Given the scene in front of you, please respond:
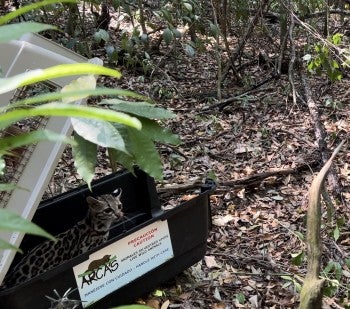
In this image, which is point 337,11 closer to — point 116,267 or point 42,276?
point 116,267

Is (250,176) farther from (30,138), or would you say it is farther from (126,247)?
(30,138)

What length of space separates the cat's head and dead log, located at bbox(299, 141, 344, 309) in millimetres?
1647

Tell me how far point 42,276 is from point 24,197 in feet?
1.10

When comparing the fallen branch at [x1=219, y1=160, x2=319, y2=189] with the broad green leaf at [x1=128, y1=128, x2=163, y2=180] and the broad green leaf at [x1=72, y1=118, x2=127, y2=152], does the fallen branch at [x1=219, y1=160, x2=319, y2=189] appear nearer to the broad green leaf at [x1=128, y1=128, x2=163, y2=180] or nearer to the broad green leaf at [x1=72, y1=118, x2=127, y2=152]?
the broad green leaf at [x1=128, y1=128, x2=163, y2=180]

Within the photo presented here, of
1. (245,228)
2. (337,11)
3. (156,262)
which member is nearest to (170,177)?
(245,228)

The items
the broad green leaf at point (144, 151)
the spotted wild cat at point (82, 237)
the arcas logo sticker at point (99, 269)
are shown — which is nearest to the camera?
the broad green leaf at point (144, 151)

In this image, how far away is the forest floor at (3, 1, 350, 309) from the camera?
2.85m

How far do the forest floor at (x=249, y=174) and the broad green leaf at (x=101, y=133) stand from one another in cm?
158

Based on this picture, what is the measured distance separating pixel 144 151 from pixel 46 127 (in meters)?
0.59

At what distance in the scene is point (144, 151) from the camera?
5.36 feet

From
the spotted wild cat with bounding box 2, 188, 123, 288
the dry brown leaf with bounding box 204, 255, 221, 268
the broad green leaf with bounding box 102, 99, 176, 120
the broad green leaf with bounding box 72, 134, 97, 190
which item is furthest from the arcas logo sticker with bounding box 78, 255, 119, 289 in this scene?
the broad green leaf with bounding box 102, 99, 176, 120

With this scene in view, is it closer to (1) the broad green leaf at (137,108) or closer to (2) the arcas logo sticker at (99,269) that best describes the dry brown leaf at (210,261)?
(2) the arcas logo sticker at (99,269)

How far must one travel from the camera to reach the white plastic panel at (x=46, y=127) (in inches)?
77.7

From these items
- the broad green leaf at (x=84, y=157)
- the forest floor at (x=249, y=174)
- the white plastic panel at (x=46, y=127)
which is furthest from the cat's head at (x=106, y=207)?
the broad green leaf at (x=84, y=157)
